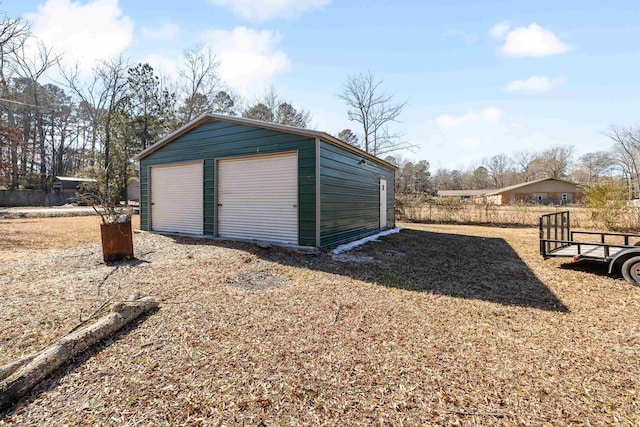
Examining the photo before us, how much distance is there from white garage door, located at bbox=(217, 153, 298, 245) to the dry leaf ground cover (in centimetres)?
196

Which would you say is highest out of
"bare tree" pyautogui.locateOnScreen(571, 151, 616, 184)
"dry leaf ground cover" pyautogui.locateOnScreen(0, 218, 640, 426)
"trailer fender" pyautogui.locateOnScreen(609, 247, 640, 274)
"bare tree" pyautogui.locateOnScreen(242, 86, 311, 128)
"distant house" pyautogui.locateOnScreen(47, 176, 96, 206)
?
"bare tree" pyautogui.locateOnScreen(242, 86, 311, 128)

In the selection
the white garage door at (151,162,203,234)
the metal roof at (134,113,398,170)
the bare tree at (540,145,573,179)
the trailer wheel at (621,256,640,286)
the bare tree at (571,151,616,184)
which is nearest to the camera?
the trailer wheel at (621,256,640,286)

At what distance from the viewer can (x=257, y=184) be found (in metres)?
7.26

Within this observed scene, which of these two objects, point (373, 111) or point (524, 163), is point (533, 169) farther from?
point (373, 111)

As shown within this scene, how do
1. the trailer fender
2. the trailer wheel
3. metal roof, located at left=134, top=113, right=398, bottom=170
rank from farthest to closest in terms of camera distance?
metal roof, located at left=134, top=113, right=398, bottom=170 → the trailer fender → the trailer wheel

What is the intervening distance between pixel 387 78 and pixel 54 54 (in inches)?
1016

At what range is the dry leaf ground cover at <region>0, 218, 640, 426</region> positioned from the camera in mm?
1843

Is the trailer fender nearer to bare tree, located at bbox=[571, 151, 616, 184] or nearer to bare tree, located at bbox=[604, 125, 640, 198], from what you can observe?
bare tree, located at bbox=[604, 125, 640, 198]

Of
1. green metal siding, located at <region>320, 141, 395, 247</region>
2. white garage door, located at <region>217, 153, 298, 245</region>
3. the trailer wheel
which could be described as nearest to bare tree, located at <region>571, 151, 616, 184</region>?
green metal siding, located at <region>320, 141, 395, 247</region>

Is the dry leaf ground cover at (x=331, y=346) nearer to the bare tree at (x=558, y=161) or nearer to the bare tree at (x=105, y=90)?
the bare tree at (x=105, y=90)

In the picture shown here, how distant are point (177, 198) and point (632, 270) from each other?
10437mm

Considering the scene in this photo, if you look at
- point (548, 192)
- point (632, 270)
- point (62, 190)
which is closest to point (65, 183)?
point (62, 190)

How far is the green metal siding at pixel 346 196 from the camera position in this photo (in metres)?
6.72

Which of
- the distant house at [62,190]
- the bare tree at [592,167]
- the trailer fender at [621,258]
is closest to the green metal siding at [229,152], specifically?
the trailer fender at [621,258]
